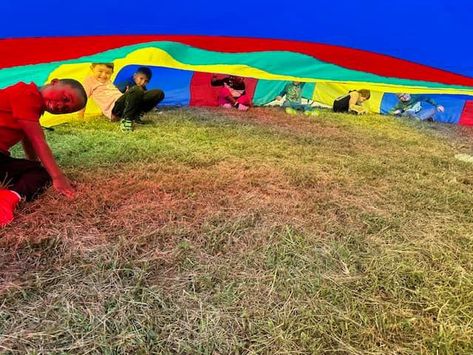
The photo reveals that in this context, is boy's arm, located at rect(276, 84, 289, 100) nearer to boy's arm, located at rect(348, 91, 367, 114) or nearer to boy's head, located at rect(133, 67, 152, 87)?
boy's arm, located at rect(348, 91, 367, 114)

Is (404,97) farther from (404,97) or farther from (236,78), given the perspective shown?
(236,78)

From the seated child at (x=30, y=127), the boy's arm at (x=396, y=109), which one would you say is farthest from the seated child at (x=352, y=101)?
the seated child at (x=30, y=127)

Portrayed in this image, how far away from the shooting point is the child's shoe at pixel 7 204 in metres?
1.26

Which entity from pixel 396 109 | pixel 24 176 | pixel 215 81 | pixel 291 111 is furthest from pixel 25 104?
pixel 396 109

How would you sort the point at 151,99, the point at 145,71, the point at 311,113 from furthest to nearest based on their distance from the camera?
1. the point at 311,113
2. the point at 145,71
3. the point at 151,99

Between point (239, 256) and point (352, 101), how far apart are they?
2179 millimetres

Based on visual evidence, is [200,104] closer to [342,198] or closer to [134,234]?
[342,198]

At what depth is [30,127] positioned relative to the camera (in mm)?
1396

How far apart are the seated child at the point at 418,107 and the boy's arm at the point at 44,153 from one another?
227 centimetres

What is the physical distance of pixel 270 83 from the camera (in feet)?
10.2

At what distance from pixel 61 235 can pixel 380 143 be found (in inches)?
62.6

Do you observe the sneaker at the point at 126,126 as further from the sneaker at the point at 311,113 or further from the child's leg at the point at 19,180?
the sneaker at the point at 311,113

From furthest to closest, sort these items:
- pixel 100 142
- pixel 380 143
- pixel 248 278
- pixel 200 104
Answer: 1. pixel 200 104
2. pixel 380 143
3. pixel 100 142
4. pixel 248 278

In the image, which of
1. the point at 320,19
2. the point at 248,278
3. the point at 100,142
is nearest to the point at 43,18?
the point at 100,142
